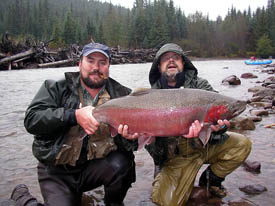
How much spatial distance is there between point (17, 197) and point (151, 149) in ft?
4.84

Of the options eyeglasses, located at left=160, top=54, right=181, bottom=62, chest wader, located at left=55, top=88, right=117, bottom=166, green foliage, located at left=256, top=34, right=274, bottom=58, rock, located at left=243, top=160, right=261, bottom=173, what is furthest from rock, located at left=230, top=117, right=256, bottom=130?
green foliage, located at left=256, top=34, right=274, bottom=58

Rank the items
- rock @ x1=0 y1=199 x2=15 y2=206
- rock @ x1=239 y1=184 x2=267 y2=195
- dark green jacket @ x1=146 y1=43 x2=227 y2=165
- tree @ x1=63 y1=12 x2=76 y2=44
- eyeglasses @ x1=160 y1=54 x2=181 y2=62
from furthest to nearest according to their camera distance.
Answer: tree @ x1=63 y1=12 x2=76 y2=44
eyeglasses @ x1=160 y1=54 x2=181 y2=62
dark green jacket @ x1=146 y1=43 x2=227 y2=165
rock @ x1=239 y1=184 x2=267 y2=195
rock @ x1=0 y1=199 x2=15 y2=206

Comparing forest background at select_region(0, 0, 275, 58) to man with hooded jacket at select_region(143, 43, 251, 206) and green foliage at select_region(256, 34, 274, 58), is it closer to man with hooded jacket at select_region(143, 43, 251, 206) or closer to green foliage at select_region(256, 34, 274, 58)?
green foliage at select_region(256, 34, 274, 58)

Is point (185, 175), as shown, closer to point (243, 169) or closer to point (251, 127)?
point (243, 169)

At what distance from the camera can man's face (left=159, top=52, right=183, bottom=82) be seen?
11.1 feet

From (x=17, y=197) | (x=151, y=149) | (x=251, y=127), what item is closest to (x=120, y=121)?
(x=151, y=149)

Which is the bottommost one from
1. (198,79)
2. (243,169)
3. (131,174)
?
(243,169)

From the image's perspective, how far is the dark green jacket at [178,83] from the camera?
307cm

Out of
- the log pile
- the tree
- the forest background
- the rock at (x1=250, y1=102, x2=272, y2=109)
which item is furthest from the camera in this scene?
the forest background

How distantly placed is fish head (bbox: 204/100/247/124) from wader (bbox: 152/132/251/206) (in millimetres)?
454

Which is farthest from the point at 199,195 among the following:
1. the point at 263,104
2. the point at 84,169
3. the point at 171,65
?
the point at 263,104

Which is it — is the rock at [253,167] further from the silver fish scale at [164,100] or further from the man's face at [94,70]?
the man's face at [94,70]

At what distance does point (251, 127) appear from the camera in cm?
532

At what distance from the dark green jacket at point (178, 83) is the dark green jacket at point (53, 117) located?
37 cm
